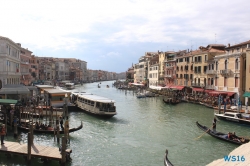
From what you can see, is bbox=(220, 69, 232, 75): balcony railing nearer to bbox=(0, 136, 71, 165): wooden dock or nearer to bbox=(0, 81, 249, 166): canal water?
bbox=(0, 81, 249, 166): canal water

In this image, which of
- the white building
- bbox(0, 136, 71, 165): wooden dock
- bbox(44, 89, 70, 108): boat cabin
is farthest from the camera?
the white building

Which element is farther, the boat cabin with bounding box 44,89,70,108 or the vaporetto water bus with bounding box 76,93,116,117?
the boat cabin with bounding box 44,89,70,108

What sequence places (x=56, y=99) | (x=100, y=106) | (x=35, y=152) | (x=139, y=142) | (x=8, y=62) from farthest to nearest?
(x=8, y=62)
(x=56, y=99)
(x=100, y=106)
(x=139, y=142)
(x=35, y=152)

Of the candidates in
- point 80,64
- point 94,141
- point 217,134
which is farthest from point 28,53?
point 80,64

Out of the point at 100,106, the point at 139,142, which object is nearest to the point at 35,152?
the point at 139,142

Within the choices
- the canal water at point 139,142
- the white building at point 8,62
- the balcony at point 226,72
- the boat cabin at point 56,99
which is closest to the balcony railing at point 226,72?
the balcony at point 226,72

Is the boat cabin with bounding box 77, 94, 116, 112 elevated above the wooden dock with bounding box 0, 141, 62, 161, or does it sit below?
above

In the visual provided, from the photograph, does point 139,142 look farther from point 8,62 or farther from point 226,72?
point 8,62

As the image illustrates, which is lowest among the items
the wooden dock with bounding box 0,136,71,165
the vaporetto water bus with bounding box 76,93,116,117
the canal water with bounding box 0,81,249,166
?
the canal water with bounding box 0,81,249,166

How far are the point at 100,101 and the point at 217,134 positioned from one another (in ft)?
31.1

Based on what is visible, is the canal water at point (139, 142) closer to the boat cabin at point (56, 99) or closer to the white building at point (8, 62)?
the boat cabin at point (56, 99)

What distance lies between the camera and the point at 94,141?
45.8ft

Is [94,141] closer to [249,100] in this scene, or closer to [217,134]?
[217,134]

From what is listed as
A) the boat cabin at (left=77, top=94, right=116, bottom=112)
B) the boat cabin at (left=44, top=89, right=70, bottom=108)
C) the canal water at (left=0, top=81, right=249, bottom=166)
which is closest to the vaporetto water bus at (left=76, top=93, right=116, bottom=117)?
the boat cabin at (left=77, top=94, right=116, bottom=112)
